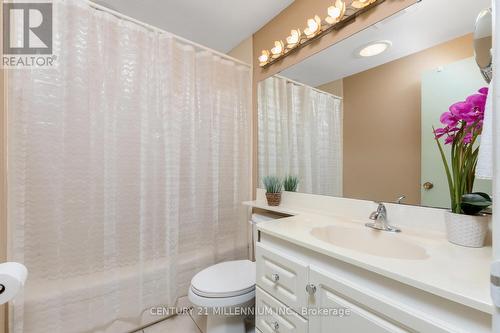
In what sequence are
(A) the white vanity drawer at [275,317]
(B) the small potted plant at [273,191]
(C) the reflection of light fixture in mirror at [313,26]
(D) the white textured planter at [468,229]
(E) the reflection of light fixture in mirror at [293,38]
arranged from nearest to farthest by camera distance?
(D) the white textured planter at [468,229] < (A) the white vanity drawer at [275,317] < (C) the reflection of light fixture in mirror at [313,26] < (E) the reflection of light fixture in mirror at [293,38] < (B) the small potted plant at [273,191]

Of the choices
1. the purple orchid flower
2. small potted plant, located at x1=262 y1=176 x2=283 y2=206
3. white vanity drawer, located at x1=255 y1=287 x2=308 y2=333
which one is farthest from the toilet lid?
the purple orchid flower

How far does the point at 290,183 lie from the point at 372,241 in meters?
0.75

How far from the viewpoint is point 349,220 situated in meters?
1.22

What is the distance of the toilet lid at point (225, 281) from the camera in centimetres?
120

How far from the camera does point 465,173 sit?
857mm

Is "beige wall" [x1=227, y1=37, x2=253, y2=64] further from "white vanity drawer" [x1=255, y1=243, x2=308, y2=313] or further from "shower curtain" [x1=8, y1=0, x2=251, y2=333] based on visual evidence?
"white vanity drawer" [x1=255, y1=243, x2=308, y2=313]

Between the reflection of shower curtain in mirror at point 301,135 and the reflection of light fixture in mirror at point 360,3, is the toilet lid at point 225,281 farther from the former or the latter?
the reflection of light fixture in mirror at point 360,3

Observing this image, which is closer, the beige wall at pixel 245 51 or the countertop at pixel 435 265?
the countertop at pixel 435 265

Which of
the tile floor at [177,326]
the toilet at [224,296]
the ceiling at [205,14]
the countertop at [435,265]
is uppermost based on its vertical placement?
the ceiling at [205,14]

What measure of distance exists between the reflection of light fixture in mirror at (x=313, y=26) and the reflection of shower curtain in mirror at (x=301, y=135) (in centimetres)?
34

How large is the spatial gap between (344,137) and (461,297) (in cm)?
101

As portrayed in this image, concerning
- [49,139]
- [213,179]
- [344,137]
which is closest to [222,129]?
[213,179]

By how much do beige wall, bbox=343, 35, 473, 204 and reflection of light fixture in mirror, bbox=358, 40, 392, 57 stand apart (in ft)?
0.30

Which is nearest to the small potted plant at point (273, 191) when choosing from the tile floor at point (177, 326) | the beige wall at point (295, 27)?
the beige wall at point (295, 27)
